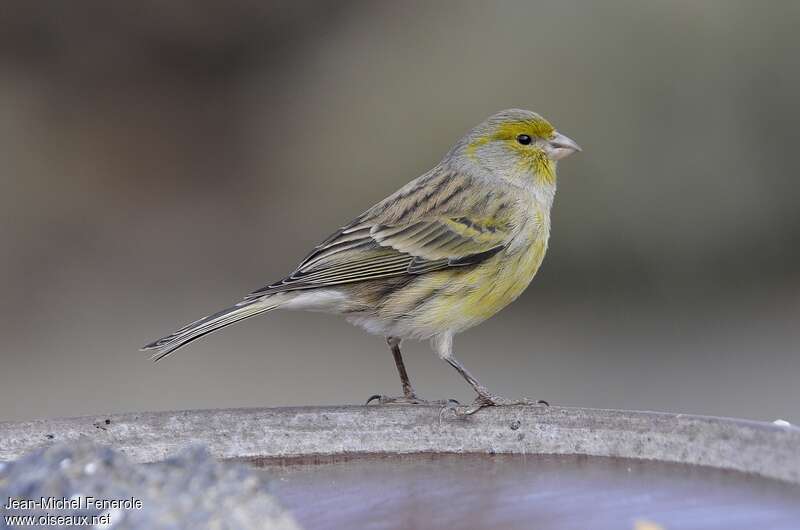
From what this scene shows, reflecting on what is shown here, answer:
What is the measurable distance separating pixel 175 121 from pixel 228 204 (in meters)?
0.88

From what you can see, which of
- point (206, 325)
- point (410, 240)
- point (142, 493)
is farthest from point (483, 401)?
point (142, 493)

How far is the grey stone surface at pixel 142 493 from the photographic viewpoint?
2.34 metres

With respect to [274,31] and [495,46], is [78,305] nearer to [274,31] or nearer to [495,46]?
[274,31]

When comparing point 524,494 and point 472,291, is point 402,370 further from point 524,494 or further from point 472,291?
point 524,494

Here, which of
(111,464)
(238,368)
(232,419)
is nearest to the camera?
(111,464)

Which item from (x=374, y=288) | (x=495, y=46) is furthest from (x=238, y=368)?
(x=374, y=288)

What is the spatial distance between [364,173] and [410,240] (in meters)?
5.64

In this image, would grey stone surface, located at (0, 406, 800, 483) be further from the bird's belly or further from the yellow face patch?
the yellow face patch

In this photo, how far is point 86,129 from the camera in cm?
1104

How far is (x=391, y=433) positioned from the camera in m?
3.43

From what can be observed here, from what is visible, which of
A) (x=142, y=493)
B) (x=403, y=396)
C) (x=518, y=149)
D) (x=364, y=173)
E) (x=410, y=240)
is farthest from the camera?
(x=364, y=173)

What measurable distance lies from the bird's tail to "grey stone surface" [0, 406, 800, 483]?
84cm

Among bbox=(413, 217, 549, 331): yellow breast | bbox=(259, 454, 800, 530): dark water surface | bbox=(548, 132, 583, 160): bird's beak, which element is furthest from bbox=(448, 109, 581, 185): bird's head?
bbox=(259, 454, 800, 530): dark water surface

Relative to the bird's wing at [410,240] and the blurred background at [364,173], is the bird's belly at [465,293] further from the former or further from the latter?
the blurred background at [364,173]
